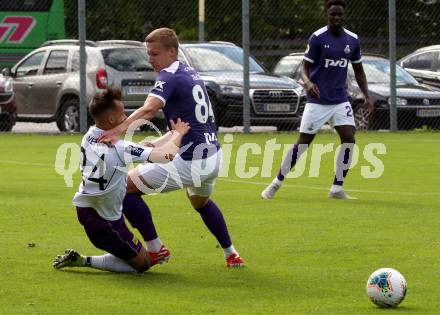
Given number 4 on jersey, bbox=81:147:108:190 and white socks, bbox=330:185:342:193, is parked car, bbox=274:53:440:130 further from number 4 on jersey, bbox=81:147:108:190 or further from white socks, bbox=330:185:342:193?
number 4 on jersey, bbox=81:147:108:190

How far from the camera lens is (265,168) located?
1831cm

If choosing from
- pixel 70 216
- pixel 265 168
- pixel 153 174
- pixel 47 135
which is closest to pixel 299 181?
pixel 265 168

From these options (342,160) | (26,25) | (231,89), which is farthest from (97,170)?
(26,25)

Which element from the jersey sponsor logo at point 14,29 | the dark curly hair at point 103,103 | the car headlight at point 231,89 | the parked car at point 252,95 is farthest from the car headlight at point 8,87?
the dark curly hair at point 103,103

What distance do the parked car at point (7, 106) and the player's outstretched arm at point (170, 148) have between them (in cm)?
1635

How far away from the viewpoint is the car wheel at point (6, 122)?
25031 millimetres

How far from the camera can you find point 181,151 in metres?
9.39

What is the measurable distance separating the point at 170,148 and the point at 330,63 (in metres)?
6.14

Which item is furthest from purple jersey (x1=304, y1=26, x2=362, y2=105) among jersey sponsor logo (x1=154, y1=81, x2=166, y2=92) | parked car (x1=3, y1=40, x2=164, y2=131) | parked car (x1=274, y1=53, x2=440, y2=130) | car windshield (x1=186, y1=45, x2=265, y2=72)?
parked car (x1=274, y1=53, x2=440, y2=130)

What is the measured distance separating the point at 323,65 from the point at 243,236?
12.6 feet

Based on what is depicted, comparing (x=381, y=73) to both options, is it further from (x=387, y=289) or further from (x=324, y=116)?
(x=387, y=289)

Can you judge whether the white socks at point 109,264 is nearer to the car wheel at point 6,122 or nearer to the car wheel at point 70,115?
the car wheel at point 70,115

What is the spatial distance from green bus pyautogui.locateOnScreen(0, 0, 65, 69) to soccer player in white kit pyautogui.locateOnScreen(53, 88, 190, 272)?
21.5m

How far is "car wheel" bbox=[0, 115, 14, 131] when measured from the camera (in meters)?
25.0
